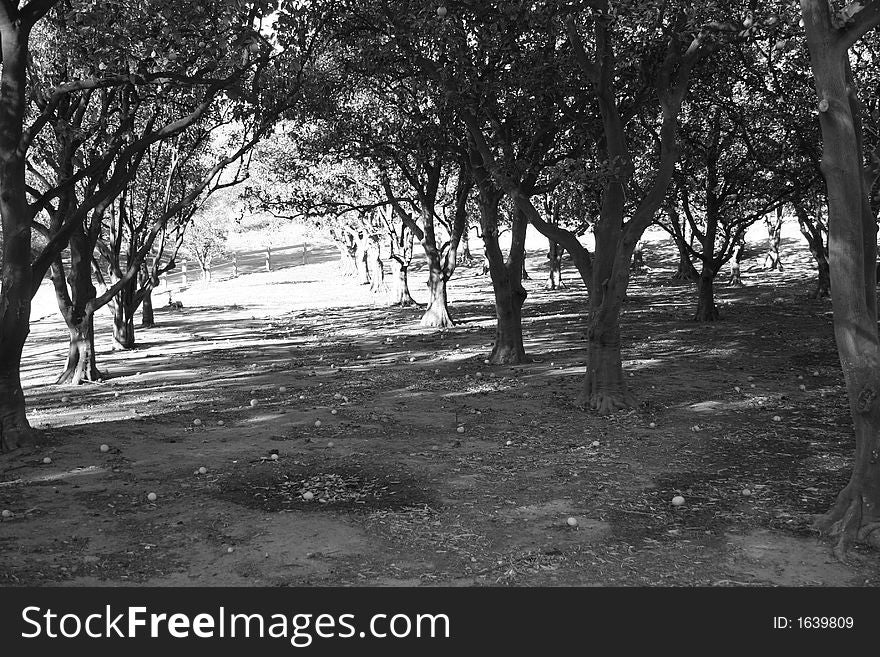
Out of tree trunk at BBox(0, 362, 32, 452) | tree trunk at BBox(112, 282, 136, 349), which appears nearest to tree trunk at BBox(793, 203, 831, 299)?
tree trunk at BBox(112, 282, 136, 349)

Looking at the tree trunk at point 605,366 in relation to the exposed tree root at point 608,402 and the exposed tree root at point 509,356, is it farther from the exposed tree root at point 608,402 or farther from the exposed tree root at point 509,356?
the exposed tree root at point 509,356

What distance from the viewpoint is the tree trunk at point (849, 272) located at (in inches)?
246

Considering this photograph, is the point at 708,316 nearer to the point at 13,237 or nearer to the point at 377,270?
the point at 377,270

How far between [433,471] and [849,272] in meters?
4.57

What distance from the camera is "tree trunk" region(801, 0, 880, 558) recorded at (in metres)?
6.25

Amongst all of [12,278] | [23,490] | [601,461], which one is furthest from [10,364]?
[601,461]

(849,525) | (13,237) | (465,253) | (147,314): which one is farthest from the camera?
(465,253)

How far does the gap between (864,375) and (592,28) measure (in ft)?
24.2

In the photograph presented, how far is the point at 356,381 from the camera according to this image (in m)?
15.0

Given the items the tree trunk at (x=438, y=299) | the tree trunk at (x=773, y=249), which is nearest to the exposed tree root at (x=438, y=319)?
the tree trunk at (x=438, y=299)

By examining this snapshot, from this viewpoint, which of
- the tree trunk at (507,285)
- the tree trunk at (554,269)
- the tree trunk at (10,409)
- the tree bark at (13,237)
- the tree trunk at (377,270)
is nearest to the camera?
the tree bark at (13,237)

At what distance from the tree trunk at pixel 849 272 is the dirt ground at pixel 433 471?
0.51 m

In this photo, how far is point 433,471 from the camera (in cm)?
884

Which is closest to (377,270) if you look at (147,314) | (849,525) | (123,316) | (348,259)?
(348,259)
